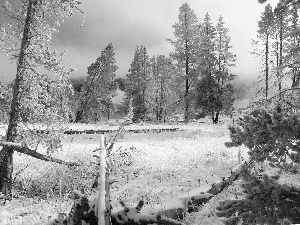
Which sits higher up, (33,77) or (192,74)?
(192,74)

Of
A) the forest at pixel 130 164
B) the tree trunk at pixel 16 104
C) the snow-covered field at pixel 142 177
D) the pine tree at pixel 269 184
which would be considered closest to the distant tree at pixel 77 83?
the forest at pixel 130 164

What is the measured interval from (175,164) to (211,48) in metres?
27.7

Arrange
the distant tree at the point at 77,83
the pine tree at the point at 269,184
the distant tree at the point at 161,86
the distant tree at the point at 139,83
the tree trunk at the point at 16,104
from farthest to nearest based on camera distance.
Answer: the distant tree at the point at 77,83 → the distant tree at the point at 161,86 → the distant tree at the point at 139,83 → the tree trunk at the point at 16,104 → the pine tree at the point at 269,184

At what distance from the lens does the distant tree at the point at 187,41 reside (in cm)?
3781

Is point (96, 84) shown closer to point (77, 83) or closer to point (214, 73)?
point (214, 73)

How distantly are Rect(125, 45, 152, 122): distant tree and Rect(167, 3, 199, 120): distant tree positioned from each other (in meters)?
11.7

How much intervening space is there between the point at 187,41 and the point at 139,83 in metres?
14.0

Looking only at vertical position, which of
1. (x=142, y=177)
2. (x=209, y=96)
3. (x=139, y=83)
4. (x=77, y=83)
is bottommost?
(x=142, y=177)

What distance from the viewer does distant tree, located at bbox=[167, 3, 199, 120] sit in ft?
124

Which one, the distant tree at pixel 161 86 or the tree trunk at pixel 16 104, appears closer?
the tree trunk at pixel 16 104

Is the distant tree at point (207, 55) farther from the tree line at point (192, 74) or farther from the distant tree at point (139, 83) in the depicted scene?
the distant tree at point (139, 83)

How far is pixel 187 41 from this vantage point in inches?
1511

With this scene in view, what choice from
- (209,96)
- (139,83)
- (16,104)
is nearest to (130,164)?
(16,104)

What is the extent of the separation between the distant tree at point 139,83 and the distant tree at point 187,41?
38.2ft
